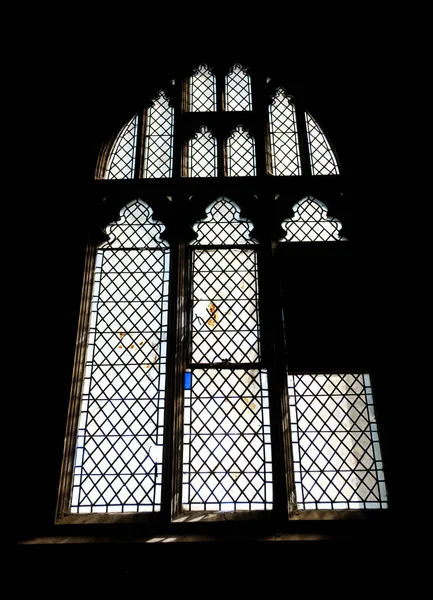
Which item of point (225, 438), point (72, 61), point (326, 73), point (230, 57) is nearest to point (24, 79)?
point (72, 61)

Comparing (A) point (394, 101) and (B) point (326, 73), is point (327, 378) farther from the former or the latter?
(B) point (326, 73)

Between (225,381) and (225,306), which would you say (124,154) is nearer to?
(225,306)

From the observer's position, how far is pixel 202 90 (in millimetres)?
5418

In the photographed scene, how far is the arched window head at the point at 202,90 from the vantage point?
17.3 ft

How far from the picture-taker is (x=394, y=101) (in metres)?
4.92

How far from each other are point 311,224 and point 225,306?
1055 millimetres

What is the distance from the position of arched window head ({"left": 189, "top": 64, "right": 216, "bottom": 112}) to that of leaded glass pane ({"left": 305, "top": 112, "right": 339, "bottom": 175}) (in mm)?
931

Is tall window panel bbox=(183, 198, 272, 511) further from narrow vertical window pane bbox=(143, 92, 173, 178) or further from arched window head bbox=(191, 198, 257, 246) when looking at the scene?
narrow vertical window pane bbox=(143, 92, 173, 178)

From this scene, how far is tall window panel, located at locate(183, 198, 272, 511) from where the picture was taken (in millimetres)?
3650

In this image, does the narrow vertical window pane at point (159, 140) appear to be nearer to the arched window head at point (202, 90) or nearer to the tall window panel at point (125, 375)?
the arched window head at point (202, 90)

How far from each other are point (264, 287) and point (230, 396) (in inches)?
35.0

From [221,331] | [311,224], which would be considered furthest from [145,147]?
[221,331]

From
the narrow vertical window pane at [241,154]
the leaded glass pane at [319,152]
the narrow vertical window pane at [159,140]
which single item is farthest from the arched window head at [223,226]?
the leaded glass pane at [319,152]

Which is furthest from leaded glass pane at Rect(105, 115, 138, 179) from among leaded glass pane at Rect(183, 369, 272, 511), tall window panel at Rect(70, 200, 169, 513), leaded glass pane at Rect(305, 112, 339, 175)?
leaded glass pane at Rect(183, 369, 272, 511)
